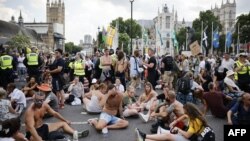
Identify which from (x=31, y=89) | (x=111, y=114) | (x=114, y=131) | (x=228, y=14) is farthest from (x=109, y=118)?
(x=228, y=14)

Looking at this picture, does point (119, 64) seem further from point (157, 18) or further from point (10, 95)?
point (157, 18)

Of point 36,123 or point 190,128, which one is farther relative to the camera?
point 36,123

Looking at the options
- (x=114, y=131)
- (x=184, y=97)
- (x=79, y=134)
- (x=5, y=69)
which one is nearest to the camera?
(x=79, y=134)

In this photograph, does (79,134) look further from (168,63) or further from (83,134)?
(168,63)

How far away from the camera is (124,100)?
496 inches

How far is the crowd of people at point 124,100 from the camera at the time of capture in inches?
304

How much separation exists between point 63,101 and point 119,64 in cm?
261

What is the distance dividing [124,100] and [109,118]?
9.49 feet

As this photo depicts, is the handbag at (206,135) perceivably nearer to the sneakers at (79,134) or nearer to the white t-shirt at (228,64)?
the sneakers at (79,134)

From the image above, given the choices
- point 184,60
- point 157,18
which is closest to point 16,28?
point 157,18

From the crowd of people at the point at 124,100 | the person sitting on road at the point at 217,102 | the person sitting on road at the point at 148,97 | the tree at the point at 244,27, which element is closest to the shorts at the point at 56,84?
the crowd of people at the point at 124,100

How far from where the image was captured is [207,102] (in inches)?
460

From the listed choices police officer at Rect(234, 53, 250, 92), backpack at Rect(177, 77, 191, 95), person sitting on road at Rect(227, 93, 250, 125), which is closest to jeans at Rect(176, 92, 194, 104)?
backpack at Rect(177, 77, 191, 95)

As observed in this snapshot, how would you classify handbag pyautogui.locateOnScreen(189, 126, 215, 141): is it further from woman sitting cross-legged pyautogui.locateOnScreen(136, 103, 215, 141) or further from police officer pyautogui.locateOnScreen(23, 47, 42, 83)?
police officer pyautogui.locateOnScreen(23, 47, 42, 83)
